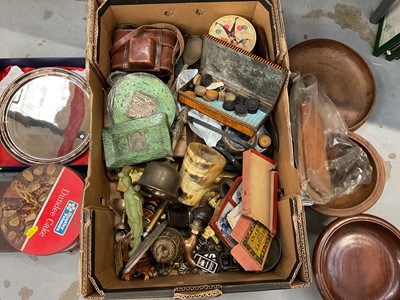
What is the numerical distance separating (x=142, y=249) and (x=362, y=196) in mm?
880

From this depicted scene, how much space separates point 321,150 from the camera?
57.1 inches

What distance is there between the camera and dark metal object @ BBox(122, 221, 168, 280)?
1.29m

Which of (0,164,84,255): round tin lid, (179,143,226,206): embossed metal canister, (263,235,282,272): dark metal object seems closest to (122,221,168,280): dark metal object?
(179,143,226,206): embossed metal canister

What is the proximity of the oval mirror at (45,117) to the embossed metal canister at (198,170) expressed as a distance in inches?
18.0

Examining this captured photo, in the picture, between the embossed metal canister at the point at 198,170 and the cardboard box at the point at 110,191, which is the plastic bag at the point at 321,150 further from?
the embossed metal canister at the point at 198,170

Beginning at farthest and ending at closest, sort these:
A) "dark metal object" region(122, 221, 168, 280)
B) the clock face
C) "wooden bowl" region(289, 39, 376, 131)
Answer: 1. "wooden bowl" region(289, 39, 376, 131)
2. the clock face
3. "dark metal object" region(122, 221, 168, 280)

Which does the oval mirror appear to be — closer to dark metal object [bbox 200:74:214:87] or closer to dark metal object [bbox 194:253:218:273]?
dark metal object [bbox 200:74:214:87]

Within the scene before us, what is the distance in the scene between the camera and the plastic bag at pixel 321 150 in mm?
1403

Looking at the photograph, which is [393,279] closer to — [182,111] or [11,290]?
[182,111]

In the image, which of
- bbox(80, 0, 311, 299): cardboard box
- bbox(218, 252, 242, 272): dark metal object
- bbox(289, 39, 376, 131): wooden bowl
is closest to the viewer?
bbox(80, 0, 311, 299): cardboard box

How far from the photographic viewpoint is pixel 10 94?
62.0 inches

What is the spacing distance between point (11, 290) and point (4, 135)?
650 millimetres

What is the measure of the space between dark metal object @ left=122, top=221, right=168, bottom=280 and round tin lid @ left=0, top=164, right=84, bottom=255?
247 millimetres

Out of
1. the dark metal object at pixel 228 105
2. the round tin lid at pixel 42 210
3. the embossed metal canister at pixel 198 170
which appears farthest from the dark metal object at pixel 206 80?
the round tin lid at pixel 42 210
